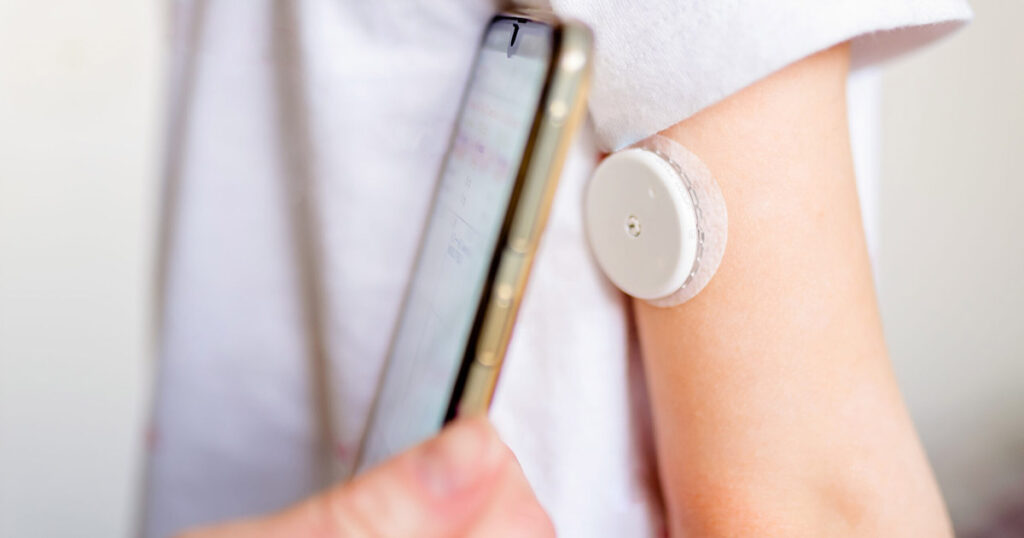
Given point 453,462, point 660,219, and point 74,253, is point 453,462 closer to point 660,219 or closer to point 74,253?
point 660,219

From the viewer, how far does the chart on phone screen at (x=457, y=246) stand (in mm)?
248

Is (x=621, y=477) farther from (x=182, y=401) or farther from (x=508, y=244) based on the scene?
(x=182, y=401)

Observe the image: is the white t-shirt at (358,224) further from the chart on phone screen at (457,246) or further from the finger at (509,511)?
the finger at (509,511)

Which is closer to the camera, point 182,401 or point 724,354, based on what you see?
point 724,354

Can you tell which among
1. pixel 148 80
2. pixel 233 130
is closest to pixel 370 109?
pixel 233 130

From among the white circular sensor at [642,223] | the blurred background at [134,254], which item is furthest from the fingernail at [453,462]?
the blurred background at [134,254]

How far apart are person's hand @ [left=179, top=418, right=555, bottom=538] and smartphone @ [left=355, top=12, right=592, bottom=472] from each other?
5 cm

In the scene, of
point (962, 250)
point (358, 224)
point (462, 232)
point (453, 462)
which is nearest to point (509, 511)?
point (453, 462)

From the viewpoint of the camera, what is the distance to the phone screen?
0.81ft

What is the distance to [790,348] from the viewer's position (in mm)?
281

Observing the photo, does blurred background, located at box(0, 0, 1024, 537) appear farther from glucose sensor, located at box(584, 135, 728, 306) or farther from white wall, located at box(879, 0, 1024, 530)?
glucose sensor, located at box(584, 135, 728, 306)

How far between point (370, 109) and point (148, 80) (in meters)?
0.60

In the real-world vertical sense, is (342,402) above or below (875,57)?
below

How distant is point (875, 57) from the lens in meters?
0.34
